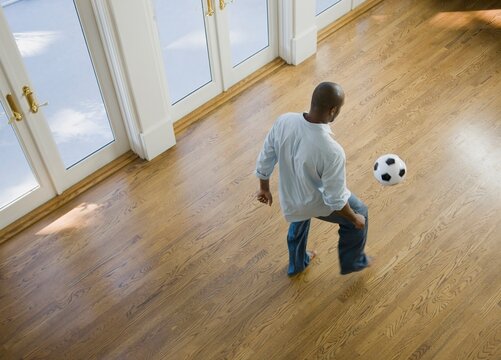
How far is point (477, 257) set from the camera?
12.2 feet

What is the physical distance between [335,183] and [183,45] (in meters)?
2.43

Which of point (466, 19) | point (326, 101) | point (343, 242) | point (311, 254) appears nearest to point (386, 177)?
point (343, 242)

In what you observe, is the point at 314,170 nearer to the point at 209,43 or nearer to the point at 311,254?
the point at 311,254

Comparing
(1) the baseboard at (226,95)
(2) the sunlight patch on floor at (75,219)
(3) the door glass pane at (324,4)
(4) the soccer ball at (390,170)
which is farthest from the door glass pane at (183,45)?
(4) the soccer ball at (390,170)

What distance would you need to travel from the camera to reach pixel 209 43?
15.9 feet

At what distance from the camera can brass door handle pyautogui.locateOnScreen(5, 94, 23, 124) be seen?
3.75 metres

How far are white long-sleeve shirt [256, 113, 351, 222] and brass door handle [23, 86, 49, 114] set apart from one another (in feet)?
5.42

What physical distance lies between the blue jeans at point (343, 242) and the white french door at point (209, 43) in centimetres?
181

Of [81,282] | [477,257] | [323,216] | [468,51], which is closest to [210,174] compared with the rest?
[81,282]

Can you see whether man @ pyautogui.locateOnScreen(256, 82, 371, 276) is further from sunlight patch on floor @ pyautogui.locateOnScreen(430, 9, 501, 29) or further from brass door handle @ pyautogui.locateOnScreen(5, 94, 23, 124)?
sunlight patch on floor @ pyautogui.locateOnScreen(430, 9, 501, 29)

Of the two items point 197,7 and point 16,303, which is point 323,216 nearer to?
point 16,303

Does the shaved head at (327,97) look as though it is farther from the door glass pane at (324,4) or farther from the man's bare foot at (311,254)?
the door glass pane at (324,4)

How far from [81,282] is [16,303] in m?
0.40

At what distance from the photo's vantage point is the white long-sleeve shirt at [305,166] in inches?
106
